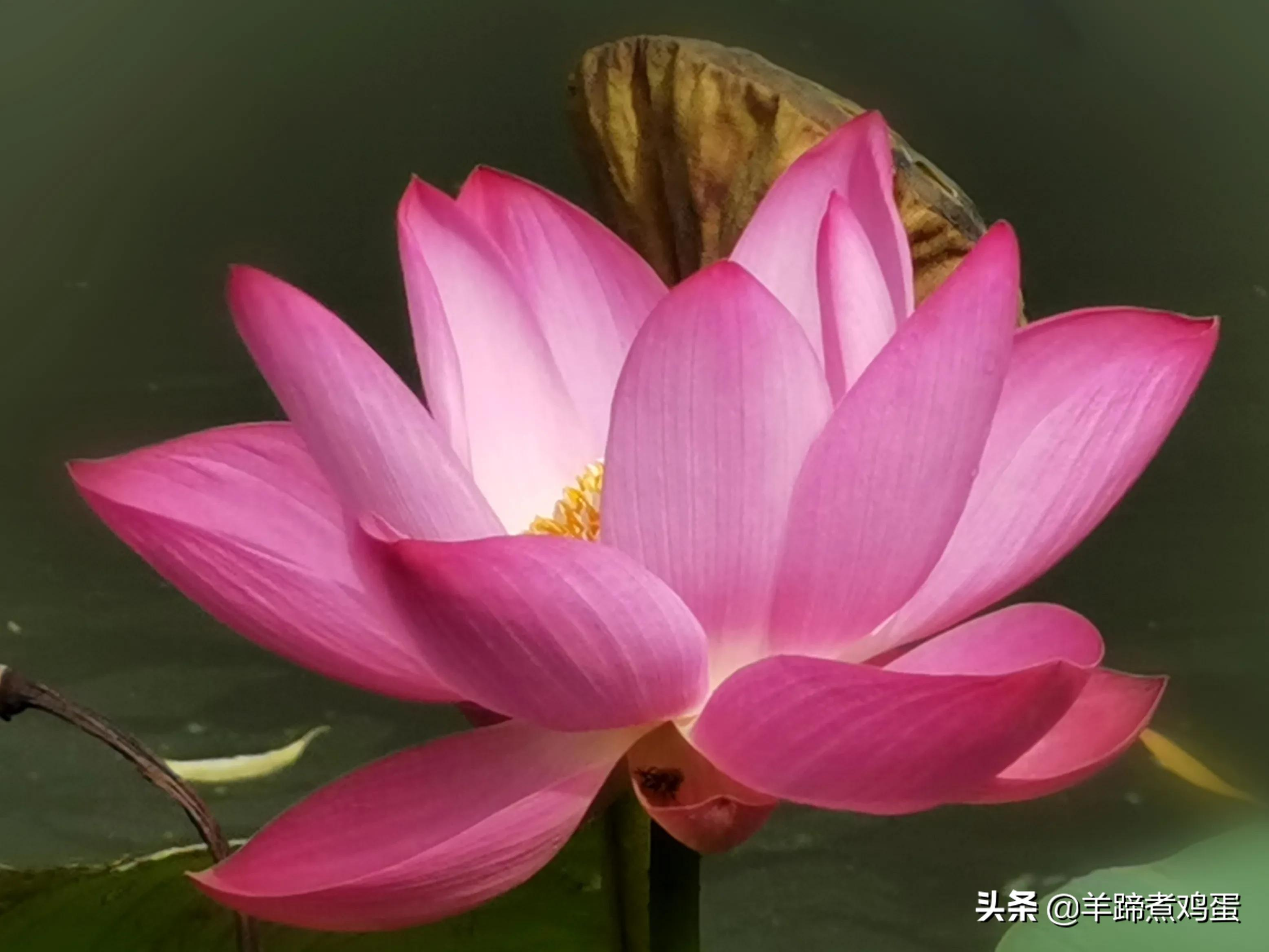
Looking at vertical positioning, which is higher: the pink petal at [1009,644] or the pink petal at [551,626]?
the pink petal at [551,626]

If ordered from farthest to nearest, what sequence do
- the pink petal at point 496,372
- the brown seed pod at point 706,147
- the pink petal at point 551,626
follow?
the brown seed pod at point 706,147 < the pink petal at point 496,372 < the pink petal at point 551,626

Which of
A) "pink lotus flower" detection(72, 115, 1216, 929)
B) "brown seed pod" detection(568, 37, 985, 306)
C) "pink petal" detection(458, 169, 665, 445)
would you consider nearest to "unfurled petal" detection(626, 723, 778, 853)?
"pink lotus flower" detection(72, 115, 1216, 929)

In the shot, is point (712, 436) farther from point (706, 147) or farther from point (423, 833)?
point (706, 147)

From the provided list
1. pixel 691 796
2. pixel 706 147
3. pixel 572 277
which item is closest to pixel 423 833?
pixel 691 796

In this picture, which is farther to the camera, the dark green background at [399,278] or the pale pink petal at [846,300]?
the dark green background at [399,278]

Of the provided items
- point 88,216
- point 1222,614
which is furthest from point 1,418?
point 1222,614

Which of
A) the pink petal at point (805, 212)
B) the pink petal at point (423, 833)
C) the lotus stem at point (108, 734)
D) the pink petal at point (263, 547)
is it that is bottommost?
the lotus stem at point (108, 734)

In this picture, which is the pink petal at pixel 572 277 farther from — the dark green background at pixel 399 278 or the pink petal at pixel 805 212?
the dark green background at pixel 399 278

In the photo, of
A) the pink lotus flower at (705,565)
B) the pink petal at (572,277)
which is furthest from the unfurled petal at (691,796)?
the pink petal at (572,277)
